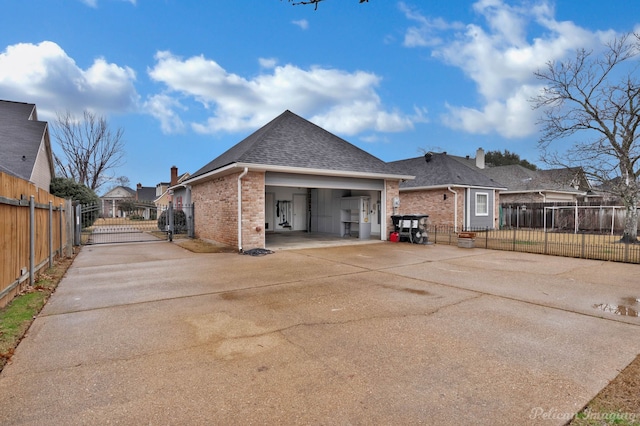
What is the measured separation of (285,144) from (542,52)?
1256 centimetres

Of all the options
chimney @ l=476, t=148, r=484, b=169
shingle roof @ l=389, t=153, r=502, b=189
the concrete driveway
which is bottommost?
the concrete driveway

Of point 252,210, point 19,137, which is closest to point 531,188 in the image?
point 252,210

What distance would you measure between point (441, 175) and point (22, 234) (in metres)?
19.2

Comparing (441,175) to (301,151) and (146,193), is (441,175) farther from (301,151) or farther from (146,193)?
(146,193)

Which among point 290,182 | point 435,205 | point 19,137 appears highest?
point 19,137

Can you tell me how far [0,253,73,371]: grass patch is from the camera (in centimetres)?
354

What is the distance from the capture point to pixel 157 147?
85.1 feet

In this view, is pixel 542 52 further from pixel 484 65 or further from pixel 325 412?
pixel 325 412

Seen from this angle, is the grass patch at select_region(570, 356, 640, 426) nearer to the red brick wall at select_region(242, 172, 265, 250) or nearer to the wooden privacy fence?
the wooden privacy fence

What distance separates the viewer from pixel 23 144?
48.1 ft

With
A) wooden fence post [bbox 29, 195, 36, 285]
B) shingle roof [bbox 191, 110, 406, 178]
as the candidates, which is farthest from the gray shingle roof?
wooden fence post [bbox 29, 195, 36, 285]

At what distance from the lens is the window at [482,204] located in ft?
66.2

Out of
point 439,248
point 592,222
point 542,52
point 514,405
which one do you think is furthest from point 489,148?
point 514,405

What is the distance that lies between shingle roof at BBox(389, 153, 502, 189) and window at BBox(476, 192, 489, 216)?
59 cm
